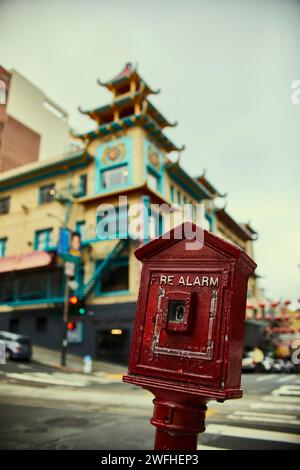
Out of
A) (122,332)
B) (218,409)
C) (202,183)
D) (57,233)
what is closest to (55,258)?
(57,233)

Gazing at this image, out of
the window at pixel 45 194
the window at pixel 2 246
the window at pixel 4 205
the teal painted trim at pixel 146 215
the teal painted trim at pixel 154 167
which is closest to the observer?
the teal painted trim at pixel 146 215

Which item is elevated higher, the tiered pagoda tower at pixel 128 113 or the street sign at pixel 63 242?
the tiered pagoda tower at pixel 128 113

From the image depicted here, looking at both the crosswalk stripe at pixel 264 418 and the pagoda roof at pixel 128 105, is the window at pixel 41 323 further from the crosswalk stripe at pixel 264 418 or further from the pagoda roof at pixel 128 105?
the crosswalk stripe at pixel 264 418

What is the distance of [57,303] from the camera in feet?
68.0

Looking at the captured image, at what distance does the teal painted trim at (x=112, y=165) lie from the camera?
1936 cm

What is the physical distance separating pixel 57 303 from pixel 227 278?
66.5ft

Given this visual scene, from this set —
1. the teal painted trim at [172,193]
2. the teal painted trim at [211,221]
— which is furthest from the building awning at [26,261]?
the teal painted trim at [211,221]

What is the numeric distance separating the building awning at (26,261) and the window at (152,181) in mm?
7580

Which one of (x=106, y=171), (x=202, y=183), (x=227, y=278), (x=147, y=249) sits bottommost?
(x=227, y=278)

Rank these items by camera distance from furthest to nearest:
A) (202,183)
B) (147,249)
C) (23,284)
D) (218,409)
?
(23,284) → (202,183) → (218,409) → (147,249)

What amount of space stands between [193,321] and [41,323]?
21568 mm

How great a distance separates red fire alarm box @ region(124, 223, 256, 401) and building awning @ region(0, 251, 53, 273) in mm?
19579

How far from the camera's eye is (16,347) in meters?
14.5

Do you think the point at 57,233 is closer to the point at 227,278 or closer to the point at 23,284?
the point at 23,284
